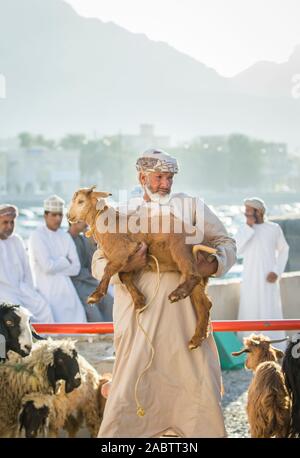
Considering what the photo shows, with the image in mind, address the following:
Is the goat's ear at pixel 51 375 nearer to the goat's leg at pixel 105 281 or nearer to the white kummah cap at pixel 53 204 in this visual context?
the goat's leg at pixel 105 281

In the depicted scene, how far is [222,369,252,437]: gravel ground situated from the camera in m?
7.36

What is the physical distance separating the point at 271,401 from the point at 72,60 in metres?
161

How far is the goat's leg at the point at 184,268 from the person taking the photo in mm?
4402

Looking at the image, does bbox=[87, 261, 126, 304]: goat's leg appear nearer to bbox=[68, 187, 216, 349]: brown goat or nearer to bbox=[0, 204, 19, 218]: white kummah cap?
bbox=[68, 187, 216, 349]: brown goat

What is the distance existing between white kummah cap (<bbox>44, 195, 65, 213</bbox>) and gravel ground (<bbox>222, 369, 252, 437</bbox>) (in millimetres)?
2410


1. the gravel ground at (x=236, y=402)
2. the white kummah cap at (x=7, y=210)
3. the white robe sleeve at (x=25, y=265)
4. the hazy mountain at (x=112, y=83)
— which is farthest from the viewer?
the hazy mountain at (x=112, y=83)

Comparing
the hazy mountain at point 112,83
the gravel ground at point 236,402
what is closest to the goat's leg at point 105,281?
the gravel ground at point 236,402

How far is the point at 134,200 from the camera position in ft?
16.0

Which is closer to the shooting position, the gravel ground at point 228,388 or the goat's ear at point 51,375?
the goat's ear at point 51,375

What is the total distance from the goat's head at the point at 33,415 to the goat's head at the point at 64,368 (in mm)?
123

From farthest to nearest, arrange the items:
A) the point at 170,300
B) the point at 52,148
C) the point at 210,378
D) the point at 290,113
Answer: the point at 290,113, the point at 52,148, the point at 210,378, the point at 170,300

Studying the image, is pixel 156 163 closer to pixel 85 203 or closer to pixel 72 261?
pixel 85 203
